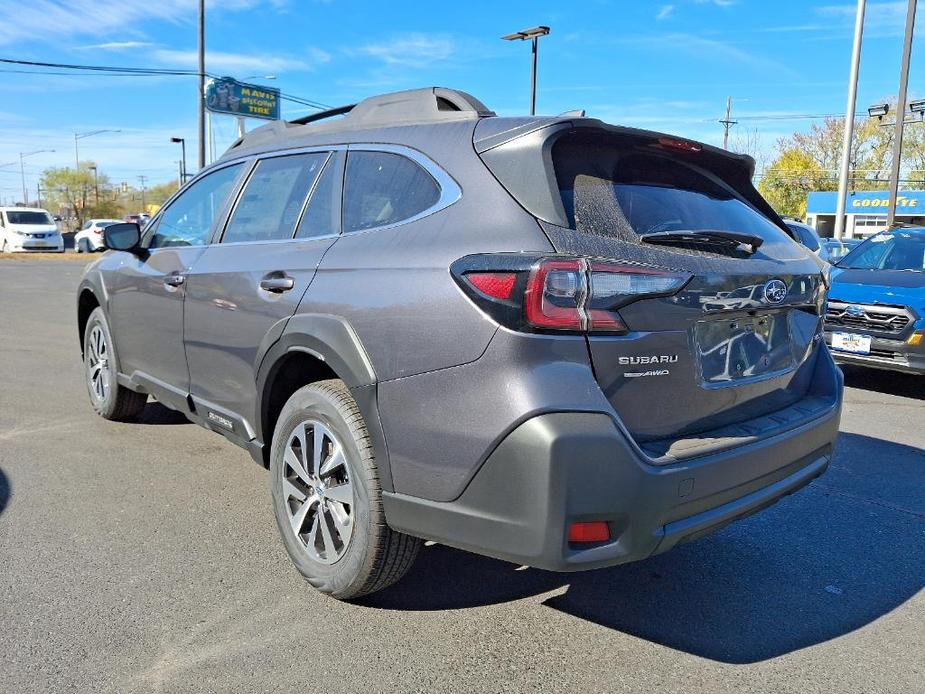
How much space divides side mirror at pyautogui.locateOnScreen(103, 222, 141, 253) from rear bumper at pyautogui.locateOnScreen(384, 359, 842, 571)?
9.78 ft

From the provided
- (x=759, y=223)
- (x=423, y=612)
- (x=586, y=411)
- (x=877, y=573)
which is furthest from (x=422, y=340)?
(x=877, y=573)

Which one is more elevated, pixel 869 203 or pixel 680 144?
pixel 869 203

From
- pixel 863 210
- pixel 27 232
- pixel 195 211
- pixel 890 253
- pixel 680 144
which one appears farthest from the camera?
pixel 863 210

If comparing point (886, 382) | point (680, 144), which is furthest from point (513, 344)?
point (886, 382)

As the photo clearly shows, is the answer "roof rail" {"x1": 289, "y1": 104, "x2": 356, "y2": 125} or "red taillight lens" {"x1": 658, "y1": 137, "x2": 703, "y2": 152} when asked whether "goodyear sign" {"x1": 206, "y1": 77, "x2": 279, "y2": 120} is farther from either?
"red taillight lens" {"x1": 658, "y1": 137, "x2": 703, "y2": 152}

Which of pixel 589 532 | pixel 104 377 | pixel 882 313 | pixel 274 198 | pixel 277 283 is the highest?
pixel 274 198

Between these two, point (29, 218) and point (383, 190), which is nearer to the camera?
point (383, 190)

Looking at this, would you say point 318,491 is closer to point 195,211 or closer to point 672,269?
point 672,269

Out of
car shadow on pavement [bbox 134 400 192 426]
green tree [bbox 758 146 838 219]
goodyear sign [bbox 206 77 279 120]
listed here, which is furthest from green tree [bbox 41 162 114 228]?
car shadow on pavement [bbox 134 400 192 426]

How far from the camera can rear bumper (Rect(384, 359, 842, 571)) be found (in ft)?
7.43

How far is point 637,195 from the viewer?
9.11 feet

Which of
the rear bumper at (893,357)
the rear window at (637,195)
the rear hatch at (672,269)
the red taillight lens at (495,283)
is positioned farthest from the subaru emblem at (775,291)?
the rear bumper at (893,357)

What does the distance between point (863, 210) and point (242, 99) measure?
44.6 metres

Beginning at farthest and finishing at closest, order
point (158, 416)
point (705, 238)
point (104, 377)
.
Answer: point (158, 416), point (104, 377), point (705, 238)
